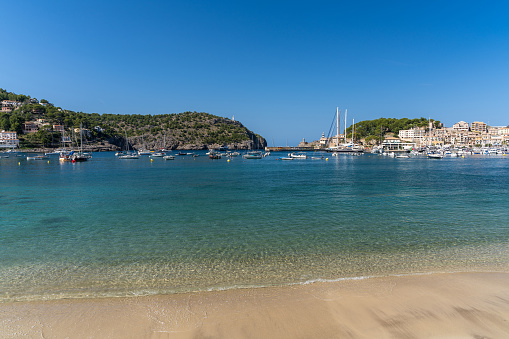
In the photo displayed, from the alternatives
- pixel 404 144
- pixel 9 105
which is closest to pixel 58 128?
pixel 9 105

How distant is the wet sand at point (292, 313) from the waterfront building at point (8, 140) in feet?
569

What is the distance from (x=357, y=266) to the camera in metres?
9.05

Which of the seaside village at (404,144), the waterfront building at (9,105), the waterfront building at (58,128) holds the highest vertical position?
the waterfront building at (9,105)

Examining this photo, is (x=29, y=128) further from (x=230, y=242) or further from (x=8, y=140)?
(x=230, y=242)

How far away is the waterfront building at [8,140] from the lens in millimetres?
139500

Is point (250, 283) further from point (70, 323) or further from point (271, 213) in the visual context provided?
point (271, 213)

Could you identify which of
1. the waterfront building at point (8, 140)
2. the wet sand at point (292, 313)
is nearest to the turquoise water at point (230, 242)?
the wet sand at point (292, 313)

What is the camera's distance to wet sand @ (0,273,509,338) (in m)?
5.62

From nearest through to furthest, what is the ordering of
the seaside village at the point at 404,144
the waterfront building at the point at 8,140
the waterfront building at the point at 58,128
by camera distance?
1. the seaside village at the point at 404,144
2. the waterfront building at the point at 8,140
3. the waterfront building at the point at 58,128

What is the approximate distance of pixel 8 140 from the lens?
14200 cm

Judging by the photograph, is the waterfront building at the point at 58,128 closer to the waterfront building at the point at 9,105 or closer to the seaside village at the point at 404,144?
the seaside village at the point at 404,144

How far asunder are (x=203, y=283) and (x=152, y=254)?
10.7 ft

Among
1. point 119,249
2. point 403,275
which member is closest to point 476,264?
point 403,275

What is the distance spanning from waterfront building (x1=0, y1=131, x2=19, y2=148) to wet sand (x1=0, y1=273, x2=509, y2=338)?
17345 cm
